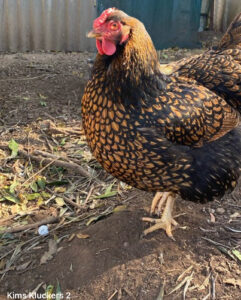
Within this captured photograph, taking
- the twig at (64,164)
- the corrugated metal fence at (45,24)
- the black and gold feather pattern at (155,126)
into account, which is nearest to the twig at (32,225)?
the twig at (64,164)

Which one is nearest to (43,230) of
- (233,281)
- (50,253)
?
(50,253)

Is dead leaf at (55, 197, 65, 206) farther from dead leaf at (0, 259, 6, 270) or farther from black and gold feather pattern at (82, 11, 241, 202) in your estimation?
black and gold feather pattern at (82, 11, 241, 202)

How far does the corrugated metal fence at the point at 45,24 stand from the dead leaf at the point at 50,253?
16.1 ft

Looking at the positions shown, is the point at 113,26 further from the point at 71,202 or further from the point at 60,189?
the point at 60,189

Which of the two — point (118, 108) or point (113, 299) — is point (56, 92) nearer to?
point (118, 108)

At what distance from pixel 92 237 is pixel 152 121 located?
99 centimetres

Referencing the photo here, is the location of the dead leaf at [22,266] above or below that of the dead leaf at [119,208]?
below

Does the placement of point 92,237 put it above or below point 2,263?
above

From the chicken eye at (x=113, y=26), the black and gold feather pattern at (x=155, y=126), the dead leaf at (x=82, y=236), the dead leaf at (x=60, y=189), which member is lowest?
the dead leaf at (x=82, y=236)

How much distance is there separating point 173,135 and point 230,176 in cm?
57

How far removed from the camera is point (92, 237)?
2.73m

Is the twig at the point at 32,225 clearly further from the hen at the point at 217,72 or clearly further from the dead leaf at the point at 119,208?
the hen at the point at 217,72

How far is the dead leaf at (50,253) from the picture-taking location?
2.63 meters

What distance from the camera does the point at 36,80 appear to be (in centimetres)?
536
